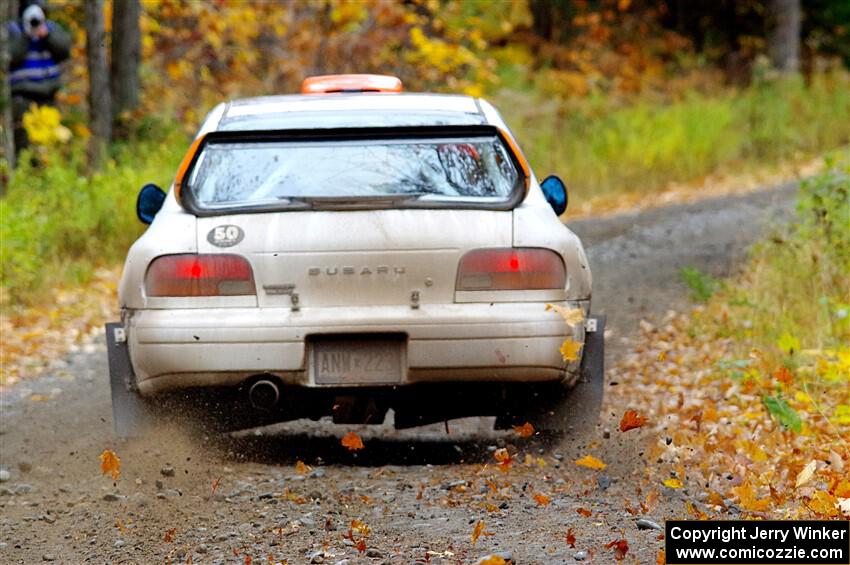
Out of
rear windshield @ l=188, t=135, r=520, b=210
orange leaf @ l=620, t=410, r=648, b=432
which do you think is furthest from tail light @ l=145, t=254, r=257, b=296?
orange leaf @ l=620, t=410, r=648, b=432

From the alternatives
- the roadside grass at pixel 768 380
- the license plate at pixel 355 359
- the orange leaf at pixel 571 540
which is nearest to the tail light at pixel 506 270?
the license plate at pixel 355 359

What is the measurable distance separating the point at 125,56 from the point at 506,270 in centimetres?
1278

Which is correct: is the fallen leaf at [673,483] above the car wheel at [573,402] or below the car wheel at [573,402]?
below

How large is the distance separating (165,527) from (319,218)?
4.57ft

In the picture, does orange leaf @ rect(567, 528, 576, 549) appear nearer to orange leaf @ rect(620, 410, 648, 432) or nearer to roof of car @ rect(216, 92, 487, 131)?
orange leaf @ rect(620, 410, 648, 432)

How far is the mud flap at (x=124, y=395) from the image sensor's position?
6.32 metres

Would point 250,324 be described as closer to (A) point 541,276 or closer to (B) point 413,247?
(B) point 413,247

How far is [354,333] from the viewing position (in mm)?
5895

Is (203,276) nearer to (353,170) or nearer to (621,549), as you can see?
(353,170)

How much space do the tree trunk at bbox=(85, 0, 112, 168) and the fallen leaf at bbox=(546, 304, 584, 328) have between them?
10.9 metres

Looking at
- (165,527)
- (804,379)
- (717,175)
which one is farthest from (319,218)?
(717,175)

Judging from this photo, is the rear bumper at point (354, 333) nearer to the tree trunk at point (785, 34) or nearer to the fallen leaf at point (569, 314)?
the fallen leaf at point (569, 314)

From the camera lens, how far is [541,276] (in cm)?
599

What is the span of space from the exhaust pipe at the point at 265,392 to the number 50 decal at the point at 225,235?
0.57 m
